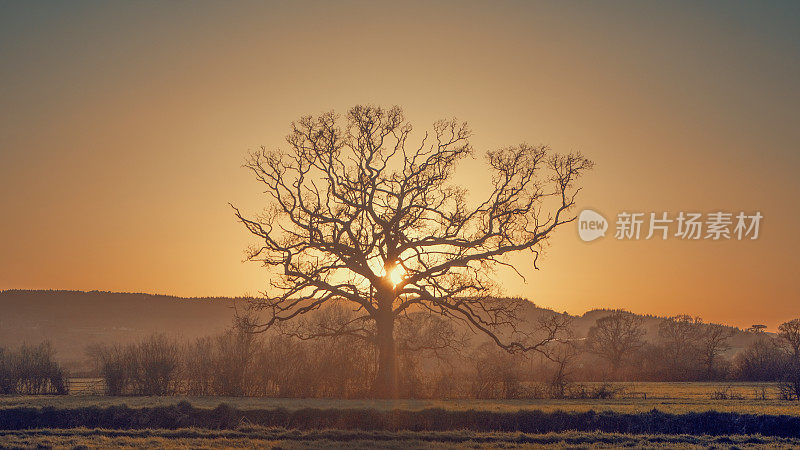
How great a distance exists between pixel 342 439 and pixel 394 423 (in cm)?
503

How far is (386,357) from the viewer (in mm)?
36688

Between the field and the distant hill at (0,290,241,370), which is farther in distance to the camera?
the distant hill at (0,290,241,370)

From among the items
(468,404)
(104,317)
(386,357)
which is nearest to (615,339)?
(386,357)

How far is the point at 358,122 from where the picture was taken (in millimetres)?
37156

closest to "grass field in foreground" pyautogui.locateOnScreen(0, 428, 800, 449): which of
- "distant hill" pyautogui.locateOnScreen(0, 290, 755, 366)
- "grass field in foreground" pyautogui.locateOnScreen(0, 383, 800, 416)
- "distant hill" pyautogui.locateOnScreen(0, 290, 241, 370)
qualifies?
"grass field in foreground" pyautogui.locateOnScreen(0, 383, 800, 416)

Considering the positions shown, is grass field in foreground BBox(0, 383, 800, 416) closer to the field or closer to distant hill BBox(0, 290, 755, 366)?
the field

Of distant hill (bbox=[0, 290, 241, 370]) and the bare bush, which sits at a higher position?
distant hill (bbox=[0, 290, 241, 370])

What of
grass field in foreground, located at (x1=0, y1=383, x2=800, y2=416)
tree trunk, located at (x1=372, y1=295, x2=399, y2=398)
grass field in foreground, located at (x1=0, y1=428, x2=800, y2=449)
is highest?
tree trunk, located at (x1=372, y1=295, x2=399, y2=398)

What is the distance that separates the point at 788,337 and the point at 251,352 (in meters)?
57.7

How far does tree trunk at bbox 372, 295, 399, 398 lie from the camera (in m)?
36.6

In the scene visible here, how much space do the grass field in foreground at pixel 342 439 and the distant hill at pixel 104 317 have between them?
9474cm

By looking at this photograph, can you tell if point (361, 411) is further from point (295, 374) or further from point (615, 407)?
point (615, 407)

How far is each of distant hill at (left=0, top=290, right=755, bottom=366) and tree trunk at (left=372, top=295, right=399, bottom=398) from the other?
8459cm

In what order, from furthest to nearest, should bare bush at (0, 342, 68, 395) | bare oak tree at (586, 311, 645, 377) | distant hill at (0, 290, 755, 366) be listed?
distant hill at (0, 290, 755, 366) < bare oak tree at (586, 311, 645, 377) < bare bush at (0, 342, 68, 395)
